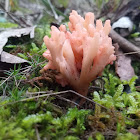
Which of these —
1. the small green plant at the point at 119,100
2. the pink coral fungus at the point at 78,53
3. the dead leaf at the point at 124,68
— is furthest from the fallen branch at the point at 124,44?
the pink coral fungus at the point at 78,53

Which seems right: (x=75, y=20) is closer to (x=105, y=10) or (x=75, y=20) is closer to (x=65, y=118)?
(x=65, y=118)

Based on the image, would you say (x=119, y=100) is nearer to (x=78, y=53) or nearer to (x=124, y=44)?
(x=78, y=53)

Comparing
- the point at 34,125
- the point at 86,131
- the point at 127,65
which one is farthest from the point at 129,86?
the point at 34,125

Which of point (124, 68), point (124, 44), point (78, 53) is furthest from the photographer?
point (124, 44)

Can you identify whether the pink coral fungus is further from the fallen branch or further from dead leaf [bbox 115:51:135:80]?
the fallen branch

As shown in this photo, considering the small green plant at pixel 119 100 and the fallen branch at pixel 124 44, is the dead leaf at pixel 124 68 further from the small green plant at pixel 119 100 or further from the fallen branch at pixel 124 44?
the small green plant at pixel 119 100

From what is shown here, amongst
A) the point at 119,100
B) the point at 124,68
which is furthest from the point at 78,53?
the point at 124,68
